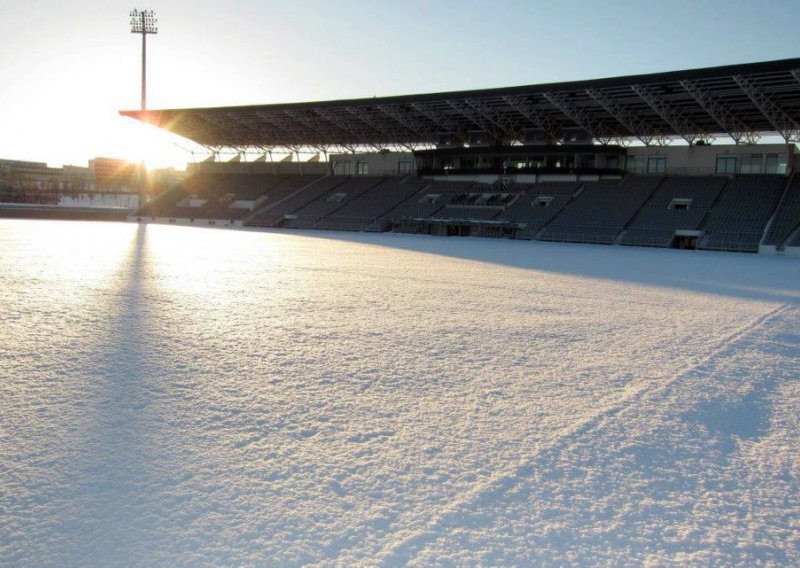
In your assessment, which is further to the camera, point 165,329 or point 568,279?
point 568,279

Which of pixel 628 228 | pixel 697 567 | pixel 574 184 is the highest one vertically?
pixel 574 184

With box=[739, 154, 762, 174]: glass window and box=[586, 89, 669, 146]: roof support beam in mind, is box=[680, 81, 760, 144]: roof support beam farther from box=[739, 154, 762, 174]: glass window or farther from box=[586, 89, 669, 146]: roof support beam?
box=[586, 89, 669, 146]: roof support beam

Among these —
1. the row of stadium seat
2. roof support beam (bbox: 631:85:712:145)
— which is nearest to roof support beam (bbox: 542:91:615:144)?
the row of stadium seat

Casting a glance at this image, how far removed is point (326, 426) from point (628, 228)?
131 ft

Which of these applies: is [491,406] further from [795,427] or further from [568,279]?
[568,279]

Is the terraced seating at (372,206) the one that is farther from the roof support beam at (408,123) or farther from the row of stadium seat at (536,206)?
the roof support beam at (408,123)

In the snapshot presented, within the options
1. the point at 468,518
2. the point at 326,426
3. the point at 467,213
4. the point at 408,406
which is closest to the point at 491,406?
the point at 408,406

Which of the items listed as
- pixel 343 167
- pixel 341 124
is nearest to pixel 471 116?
pixel 341 124

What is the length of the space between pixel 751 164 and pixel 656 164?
6818mm

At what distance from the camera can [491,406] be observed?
5855 mm

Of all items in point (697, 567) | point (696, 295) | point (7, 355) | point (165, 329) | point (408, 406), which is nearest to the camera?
point (697, 567)

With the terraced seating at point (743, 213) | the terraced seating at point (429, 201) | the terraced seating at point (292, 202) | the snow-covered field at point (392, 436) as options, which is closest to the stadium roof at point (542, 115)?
the terraced seating at point (743, 213)

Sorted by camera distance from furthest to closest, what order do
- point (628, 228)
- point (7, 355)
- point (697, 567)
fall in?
point (628, 228), point (7, 355), point (697, 567)

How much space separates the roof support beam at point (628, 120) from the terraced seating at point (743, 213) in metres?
7.09
